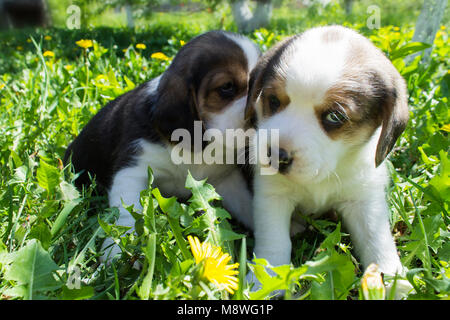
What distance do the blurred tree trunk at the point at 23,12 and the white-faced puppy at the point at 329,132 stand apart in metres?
3.26

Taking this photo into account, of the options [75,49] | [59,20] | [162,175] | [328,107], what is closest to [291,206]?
[328,107]

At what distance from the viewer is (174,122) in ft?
7.77

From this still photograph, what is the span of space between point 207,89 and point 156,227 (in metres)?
0.87

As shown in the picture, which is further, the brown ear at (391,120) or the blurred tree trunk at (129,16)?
the blurred tree trunk at (129,16)

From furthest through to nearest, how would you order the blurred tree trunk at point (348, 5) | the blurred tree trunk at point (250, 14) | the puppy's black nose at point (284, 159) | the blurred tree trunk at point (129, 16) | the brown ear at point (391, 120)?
the blurred tree trunk at point (348, 5) → the blurred tree trunk at point (250, 14) → the blurred tree trunk at point (129, 16) → the brown ear at point (391, 120) → the puppy's black nose at point (284, 159)

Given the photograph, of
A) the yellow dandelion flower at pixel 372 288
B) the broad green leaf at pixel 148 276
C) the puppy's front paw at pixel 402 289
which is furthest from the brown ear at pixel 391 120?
the broad green leaf at pixel 148 276

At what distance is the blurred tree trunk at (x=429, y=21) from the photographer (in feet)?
13.5

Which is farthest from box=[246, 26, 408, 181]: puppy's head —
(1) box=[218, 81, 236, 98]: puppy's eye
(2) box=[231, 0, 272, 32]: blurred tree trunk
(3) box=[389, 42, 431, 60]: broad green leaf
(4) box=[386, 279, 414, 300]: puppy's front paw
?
(2) box=[231, 0, 272, 32]: blurred tree trunk

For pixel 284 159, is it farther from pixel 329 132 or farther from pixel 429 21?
pixel 429 21

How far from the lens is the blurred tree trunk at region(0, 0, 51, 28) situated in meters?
4.37

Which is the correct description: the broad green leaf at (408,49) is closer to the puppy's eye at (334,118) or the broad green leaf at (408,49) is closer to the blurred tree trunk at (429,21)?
the blurred tree trunk at (429,21)

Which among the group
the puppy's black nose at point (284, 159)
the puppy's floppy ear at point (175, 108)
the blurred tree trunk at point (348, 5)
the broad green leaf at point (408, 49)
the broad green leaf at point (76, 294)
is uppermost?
the blurred tree trunk at point (348, 5)

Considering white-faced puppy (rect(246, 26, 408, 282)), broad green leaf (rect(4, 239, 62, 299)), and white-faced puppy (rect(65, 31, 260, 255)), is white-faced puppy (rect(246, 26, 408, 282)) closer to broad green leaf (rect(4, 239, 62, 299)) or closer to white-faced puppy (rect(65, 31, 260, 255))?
white-faced puppy (rect(65, 31, 260, 255))

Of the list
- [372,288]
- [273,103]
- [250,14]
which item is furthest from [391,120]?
[250,14]
